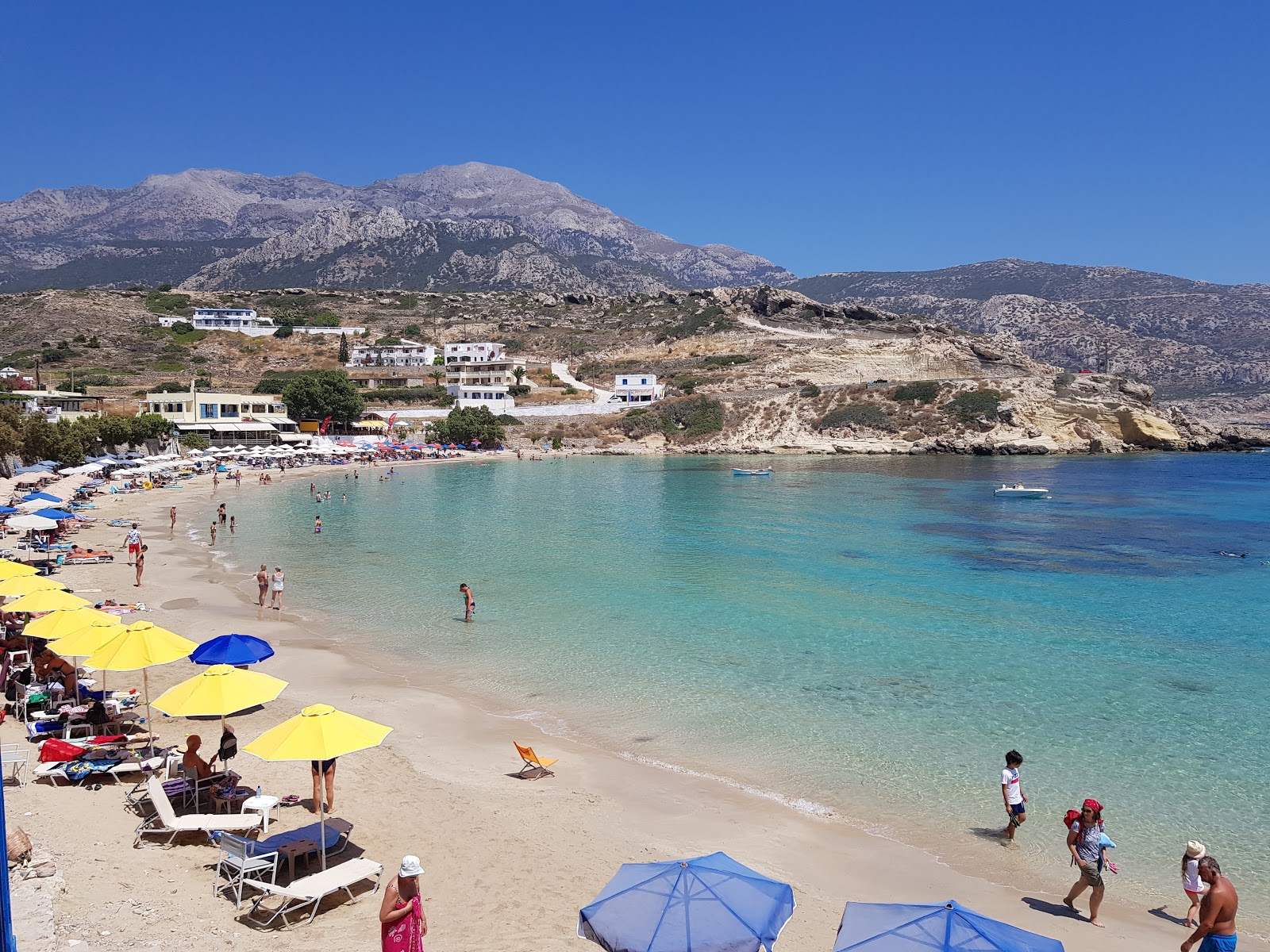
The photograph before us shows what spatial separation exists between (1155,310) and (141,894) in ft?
744

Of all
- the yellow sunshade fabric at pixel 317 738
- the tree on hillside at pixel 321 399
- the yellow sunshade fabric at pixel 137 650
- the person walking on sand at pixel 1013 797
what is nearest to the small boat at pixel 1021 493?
the person walking on sand at pixel 1013 797

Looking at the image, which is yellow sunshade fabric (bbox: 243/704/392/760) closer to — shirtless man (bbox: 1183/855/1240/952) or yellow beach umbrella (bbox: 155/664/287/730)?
yellow beach umbrella (bbox: 155/664/287/730)

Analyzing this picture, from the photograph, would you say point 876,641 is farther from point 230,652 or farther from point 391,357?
point 391,357

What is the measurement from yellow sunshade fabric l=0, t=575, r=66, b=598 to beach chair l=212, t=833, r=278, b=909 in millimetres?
8925

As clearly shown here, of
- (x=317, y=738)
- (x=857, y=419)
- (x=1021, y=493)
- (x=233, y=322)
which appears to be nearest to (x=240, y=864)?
(x=317, y=738)

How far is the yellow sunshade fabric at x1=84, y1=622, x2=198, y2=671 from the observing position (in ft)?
36.0

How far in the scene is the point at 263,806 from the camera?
357 inches

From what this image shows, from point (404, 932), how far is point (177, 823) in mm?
4255

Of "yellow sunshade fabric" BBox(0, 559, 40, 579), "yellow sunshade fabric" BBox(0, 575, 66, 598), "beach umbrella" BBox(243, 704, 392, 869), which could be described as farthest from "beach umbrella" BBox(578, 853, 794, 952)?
"yellow sunshade fabric" BBox(0, 559, 40, 579)

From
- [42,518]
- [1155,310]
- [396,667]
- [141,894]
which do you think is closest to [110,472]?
[42,518]

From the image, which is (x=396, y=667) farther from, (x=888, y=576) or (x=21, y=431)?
(x=21, y=431)

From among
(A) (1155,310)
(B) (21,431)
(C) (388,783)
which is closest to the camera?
(C) (388,783)

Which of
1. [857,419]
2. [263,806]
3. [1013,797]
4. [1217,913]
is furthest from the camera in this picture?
[857,419]

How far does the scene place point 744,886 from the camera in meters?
6.10
